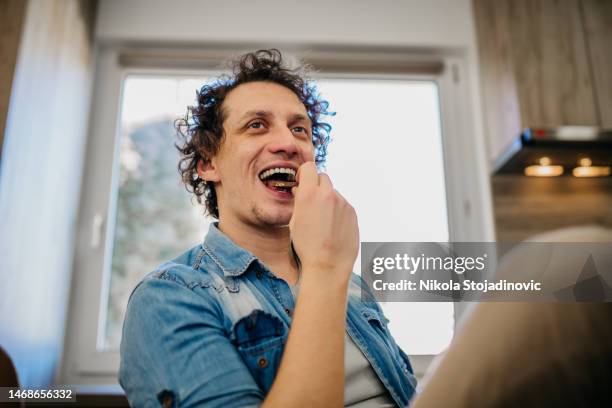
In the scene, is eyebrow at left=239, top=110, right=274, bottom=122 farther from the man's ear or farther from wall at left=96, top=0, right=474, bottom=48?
wall at left=96, top=0, right=474, bottom=48

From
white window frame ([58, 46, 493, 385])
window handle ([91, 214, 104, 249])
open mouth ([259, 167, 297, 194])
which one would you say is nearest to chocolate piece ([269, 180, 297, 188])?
open mouth ([259, 167, 297, 194])

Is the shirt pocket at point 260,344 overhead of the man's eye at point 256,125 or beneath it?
beneath

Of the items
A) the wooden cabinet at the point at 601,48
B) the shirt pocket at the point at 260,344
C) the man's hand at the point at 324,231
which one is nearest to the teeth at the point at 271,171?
the man's hand at the point at 324,231

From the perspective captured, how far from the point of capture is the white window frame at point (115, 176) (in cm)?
209

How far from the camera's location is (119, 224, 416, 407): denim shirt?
67 centimetres

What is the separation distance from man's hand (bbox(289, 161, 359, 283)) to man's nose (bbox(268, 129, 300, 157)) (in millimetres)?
291

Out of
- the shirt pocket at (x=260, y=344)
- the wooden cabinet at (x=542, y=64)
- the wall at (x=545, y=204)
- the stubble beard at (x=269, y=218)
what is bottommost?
the shirt pocket at (x=260, y=344)

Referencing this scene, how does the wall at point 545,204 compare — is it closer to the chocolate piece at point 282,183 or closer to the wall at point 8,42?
the chocolate piece at point 282,183

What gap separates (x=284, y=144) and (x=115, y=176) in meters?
1.47

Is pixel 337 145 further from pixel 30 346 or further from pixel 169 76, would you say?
pixel 30 346

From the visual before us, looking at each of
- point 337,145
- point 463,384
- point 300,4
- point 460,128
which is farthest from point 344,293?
point 300,4

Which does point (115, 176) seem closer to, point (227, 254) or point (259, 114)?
point (259, 114)

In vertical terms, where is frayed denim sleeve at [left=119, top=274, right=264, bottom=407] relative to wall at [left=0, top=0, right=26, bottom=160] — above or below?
below

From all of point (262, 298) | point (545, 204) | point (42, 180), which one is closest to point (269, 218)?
point (262, 298)
